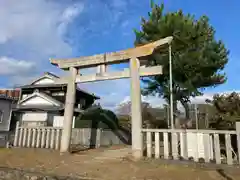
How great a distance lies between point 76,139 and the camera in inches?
491

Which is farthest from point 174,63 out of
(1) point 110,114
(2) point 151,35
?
(1) point 110,114

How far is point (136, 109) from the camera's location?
6.96m

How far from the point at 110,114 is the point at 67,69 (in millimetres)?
10237

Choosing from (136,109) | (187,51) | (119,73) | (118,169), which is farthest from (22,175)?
(187,51)

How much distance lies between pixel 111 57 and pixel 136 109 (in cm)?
232

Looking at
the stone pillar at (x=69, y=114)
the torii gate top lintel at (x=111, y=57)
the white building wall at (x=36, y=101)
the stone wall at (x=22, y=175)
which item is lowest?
the stone wall at (x=22, y=175)

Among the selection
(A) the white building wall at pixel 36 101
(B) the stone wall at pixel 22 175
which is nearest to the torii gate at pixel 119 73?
(B) the stone wall at pixel 22 175

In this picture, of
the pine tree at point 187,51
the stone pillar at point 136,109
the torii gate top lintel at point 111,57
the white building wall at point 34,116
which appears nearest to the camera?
the stone pillar at point 136,109

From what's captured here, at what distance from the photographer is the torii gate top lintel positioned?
7185 mm

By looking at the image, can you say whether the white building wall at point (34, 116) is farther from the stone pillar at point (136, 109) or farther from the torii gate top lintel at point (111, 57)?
the stone pillar at point (136, 109)

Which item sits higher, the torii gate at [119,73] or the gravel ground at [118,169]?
the torii gate at [119,73]

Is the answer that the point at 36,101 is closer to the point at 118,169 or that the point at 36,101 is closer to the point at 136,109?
the point at 136,109

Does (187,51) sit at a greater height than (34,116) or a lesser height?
greater

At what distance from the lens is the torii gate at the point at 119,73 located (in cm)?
687
